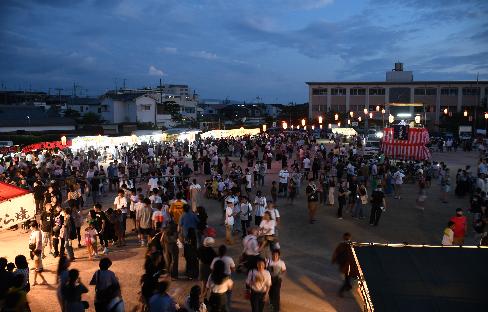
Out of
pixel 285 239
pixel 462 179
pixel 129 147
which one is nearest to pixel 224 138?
pixel 129 147

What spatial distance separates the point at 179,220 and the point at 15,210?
3.92 meters

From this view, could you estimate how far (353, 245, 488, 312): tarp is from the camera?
229 inches

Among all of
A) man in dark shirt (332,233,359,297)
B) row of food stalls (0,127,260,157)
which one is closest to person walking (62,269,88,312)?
man in dark shirt (332,233,359,297)

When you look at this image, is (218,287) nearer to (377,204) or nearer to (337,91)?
(377,204)

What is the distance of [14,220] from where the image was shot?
977 centimetres

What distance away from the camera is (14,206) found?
9766 mm

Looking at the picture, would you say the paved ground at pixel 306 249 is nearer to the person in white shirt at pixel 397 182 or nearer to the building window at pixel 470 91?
the person in white shirt at pixel 397 182

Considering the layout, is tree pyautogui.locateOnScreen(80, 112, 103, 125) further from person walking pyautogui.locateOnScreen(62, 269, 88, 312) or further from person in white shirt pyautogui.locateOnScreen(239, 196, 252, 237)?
person walking pyautogui.locateOnScreen(62, 269, 88, 312)

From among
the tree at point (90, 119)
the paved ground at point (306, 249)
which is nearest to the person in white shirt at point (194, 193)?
the paved ground at point (306, 249)

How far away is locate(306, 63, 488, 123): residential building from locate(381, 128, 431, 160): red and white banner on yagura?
38761 millimetres

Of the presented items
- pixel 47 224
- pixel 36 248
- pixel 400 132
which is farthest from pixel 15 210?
pixel 400 132

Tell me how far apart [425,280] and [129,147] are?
→ 24.0m

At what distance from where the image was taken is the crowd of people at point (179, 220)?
6332 millimetres

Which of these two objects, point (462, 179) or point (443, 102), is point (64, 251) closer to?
point (462, 179)
